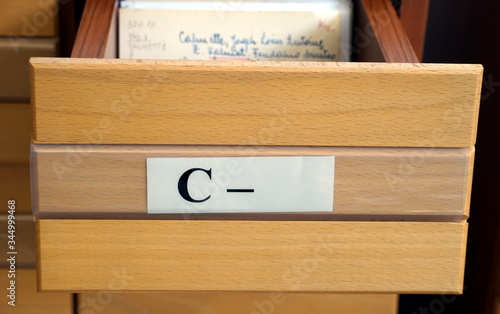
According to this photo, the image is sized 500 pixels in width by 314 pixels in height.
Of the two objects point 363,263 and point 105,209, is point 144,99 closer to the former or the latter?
point 105,209

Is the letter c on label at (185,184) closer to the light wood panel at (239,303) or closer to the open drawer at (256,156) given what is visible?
the open drawer at (256,156)

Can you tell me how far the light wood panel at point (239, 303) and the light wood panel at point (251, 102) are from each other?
0.88 feet

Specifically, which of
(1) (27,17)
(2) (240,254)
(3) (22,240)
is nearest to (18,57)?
(1) (27,17)

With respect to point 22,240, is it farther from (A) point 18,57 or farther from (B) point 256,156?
(B) point 256,156

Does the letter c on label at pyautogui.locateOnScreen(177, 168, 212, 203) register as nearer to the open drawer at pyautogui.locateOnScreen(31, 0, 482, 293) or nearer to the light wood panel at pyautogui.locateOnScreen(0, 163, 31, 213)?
the open drawer at pyautogui.locateOnScreen(31, 0, 482, 293)

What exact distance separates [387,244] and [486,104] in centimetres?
37

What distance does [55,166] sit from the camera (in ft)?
1.78

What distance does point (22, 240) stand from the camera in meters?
0.78

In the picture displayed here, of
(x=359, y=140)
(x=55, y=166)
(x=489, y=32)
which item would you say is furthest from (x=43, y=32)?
(x=489, y=32)

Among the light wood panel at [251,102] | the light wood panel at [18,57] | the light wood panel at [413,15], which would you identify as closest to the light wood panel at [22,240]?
the light wood panel at [18,57]

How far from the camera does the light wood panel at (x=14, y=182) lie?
75cm

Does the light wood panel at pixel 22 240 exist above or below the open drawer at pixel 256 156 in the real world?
below

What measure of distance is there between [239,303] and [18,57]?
0.35 metres

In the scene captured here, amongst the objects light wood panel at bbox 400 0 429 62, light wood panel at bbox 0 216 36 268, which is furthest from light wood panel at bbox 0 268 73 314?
light wood panel at bbox 400 0 429 62
